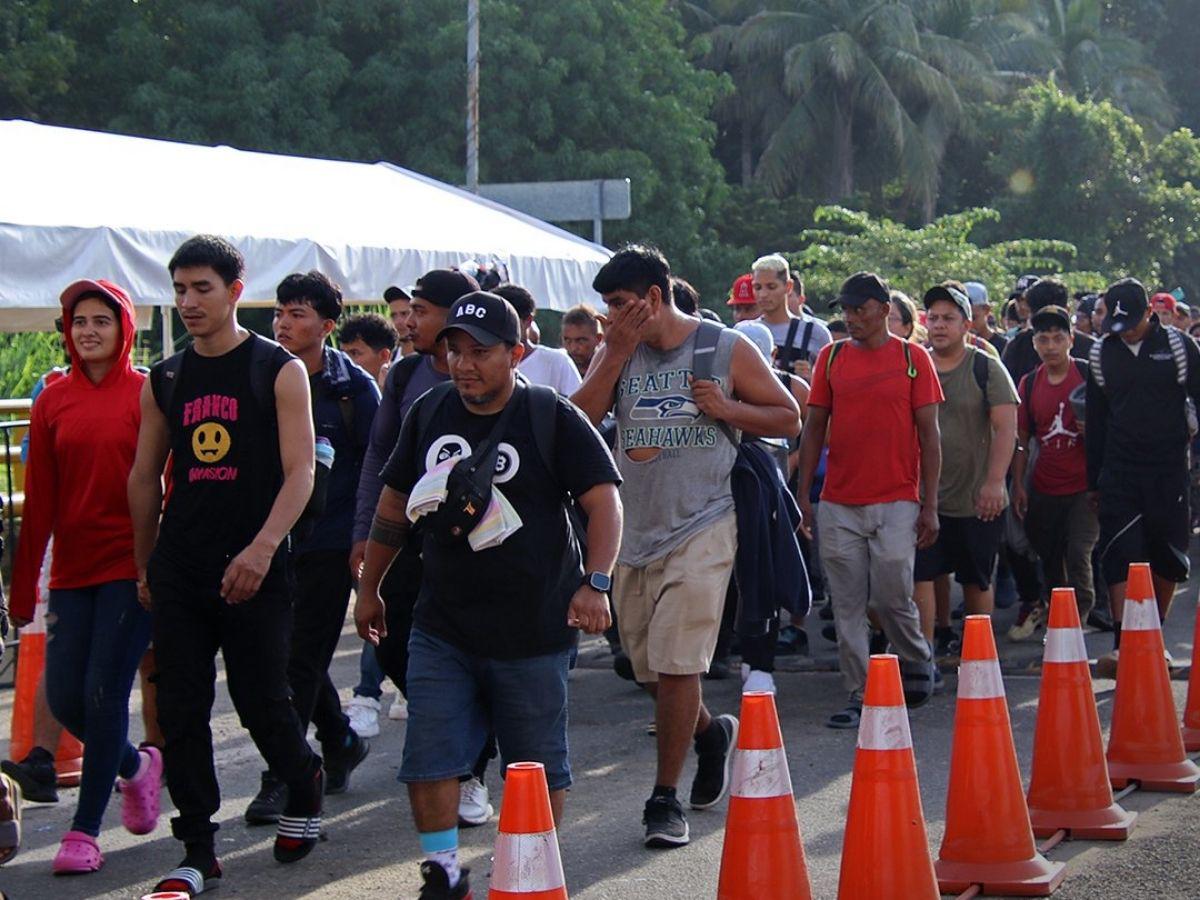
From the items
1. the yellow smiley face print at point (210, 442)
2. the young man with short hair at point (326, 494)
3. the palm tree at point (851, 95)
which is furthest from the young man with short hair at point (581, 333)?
the palm tree at point (851, 95)

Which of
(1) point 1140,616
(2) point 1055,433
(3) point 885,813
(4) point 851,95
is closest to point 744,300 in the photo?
(2) point 1055,433

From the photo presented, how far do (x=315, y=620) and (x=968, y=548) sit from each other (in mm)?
3906

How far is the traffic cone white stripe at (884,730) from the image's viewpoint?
5.24 m

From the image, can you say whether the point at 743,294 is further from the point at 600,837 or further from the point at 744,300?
the point at 600,837

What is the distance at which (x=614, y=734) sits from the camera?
8.49m

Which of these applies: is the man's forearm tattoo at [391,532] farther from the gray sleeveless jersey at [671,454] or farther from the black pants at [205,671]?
the gray sleeveless jersey at [671,454]

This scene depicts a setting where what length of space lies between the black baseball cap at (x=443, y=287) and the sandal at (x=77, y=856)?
84.7 inches

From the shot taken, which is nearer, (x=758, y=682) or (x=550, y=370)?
(x=758, y=682)

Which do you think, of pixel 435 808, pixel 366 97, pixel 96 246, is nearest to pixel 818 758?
pixel 435 808

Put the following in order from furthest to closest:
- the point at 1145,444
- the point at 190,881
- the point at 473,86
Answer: the point at 473,86, the point at 1145,444, the point at 190,881

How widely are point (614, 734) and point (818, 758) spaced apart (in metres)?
1.04

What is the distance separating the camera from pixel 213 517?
5793 mm

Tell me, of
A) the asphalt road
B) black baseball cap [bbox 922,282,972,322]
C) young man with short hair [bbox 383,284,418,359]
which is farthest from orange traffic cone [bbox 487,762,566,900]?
black baseball cap [bbox 922,282,972,322]

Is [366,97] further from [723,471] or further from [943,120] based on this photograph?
[723,471]
